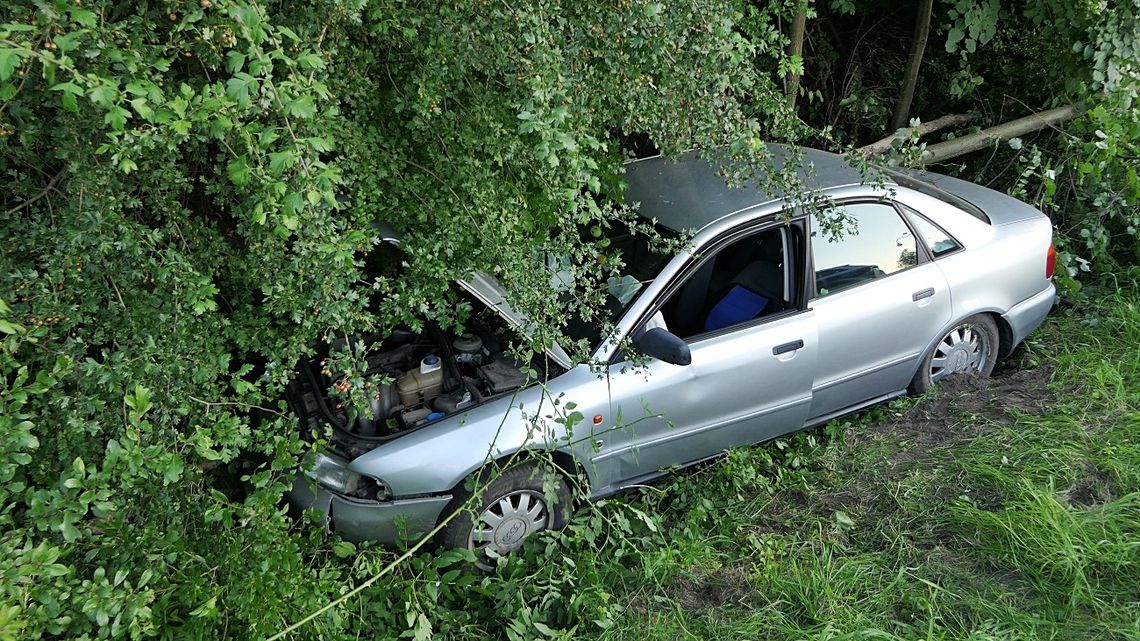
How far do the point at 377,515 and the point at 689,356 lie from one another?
1475 millimetres

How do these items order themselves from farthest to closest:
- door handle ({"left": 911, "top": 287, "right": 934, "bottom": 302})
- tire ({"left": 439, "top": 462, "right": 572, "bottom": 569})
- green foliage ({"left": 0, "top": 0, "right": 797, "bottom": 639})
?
door handle ({"left": 911, "top": 287, "right": 934, "bottom": 302}), tire ({"left": 439, "top": 462, "right": 572, "bottom": 569}), green foliage ({"left": 0, "top": 0, "right": 797, "bottom": 639})

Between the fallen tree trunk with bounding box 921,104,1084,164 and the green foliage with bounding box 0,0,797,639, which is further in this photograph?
the fallen tree trunk with bounding box 921,104,1084,164

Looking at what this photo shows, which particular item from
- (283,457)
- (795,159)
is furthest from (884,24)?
(283,457)

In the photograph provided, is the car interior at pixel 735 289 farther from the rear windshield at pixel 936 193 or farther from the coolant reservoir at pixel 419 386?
the coolant reservoir at pixel 419 386

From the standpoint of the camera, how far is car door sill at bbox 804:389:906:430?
4418 millimetres

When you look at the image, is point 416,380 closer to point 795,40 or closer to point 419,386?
point 419,386

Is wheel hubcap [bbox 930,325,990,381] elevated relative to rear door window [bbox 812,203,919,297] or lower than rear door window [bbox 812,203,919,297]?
lower

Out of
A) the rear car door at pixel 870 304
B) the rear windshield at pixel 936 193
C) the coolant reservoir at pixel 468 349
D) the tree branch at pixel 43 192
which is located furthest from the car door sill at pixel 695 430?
the tree branch at pixel 43 192

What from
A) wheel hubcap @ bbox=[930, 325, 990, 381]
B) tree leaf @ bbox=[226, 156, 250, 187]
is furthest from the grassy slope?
tree leaf @ bbox=[226, 156, 250, 187]

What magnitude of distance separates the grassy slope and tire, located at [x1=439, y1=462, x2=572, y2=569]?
1.19 ft

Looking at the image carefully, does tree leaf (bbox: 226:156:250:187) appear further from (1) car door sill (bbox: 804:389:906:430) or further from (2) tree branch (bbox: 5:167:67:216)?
(1) car door sill (bbox: 804:389:906:430)

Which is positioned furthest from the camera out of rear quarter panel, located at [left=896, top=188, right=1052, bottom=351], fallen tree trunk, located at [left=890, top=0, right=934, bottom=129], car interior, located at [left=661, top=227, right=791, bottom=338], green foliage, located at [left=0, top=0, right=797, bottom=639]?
fallen tree trunk, located at [left=890, top=0, right=934, bottom=129]

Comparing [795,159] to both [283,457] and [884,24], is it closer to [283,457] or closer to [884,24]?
[283,457]

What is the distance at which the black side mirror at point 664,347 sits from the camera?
3.58 meters
